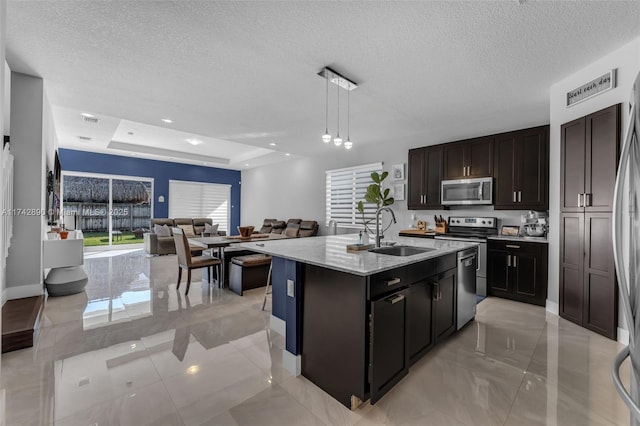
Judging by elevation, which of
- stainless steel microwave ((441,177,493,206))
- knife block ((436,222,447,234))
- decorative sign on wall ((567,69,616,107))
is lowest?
knife block ((436,222,447,234))

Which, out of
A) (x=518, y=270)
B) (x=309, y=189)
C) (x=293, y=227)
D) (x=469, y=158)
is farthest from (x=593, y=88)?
(x=293, y=227)

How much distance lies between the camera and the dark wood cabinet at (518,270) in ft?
12.3

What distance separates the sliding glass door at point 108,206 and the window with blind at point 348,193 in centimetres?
596

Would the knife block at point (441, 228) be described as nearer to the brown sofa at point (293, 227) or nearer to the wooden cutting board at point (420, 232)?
the wooden cutting board at point (420, 232)

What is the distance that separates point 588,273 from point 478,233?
168 centimetres

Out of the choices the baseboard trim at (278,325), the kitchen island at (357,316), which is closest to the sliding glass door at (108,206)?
the baseboard trim at (278,325)

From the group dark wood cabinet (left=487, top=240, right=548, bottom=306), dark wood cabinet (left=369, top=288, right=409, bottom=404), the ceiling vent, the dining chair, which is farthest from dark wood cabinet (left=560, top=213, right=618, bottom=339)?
the ceiling vent

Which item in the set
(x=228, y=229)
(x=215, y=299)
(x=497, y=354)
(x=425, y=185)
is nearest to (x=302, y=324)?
(x=497, y=354)

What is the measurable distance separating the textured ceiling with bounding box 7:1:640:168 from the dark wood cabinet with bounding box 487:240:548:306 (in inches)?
77.5

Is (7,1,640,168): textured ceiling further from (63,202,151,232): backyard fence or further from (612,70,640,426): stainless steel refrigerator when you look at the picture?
(63,202,151,232): backyard fence

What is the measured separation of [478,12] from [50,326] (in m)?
4.97

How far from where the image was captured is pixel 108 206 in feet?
27.8

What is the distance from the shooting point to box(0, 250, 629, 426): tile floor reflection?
180 centimetres

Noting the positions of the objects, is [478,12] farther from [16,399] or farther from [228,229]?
[228,229]
